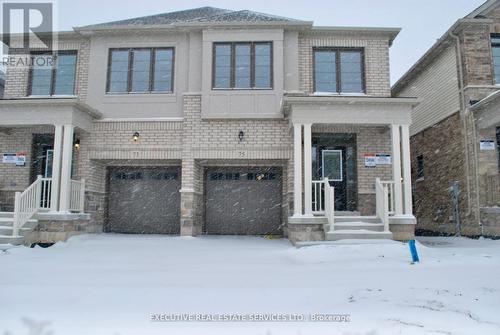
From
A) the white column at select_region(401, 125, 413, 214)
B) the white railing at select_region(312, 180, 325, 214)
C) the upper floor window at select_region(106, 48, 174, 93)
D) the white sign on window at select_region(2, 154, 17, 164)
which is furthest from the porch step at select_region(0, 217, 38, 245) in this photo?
the white column at select_region(401, 125, 413, 214)

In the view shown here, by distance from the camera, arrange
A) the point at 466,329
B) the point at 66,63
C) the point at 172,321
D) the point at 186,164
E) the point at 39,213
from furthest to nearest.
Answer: the point at 66,63 → the point at 186,164 → the point at 39,213 → the point at 172,321 → the point at 466,329

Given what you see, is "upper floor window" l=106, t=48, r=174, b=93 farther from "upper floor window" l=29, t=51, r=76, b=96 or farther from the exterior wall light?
the exterior wall light

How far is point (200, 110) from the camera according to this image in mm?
10656

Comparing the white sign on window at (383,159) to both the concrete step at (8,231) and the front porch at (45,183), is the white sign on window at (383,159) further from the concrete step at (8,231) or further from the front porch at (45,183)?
the concrete step at (8,231)

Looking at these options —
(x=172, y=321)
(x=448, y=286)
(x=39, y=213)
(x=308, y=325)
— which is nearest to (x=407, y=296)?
(x=448, y=286)

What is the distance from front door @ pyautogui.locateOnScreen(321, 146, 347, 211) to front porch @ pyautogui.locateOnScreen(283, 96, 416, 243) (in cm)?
3

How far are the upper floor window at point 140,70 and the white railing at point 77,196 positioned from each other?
2815 millimetres

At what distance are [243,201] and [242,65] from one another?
13.3 ft

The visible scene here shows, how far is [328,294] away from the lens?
4.21 metres

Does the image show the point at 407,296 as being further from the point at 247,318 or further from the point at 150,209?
the point at 150,209

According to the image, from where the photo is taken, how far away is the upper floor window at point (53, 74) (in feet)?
37.4

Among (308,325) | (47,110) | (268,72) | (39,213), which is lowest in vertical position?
(308,325)

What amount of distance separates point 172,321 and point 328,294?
1751mm

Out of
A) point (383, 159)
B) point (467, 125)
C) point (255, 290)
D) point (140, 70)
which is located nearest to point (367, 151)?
point (383, 159)
